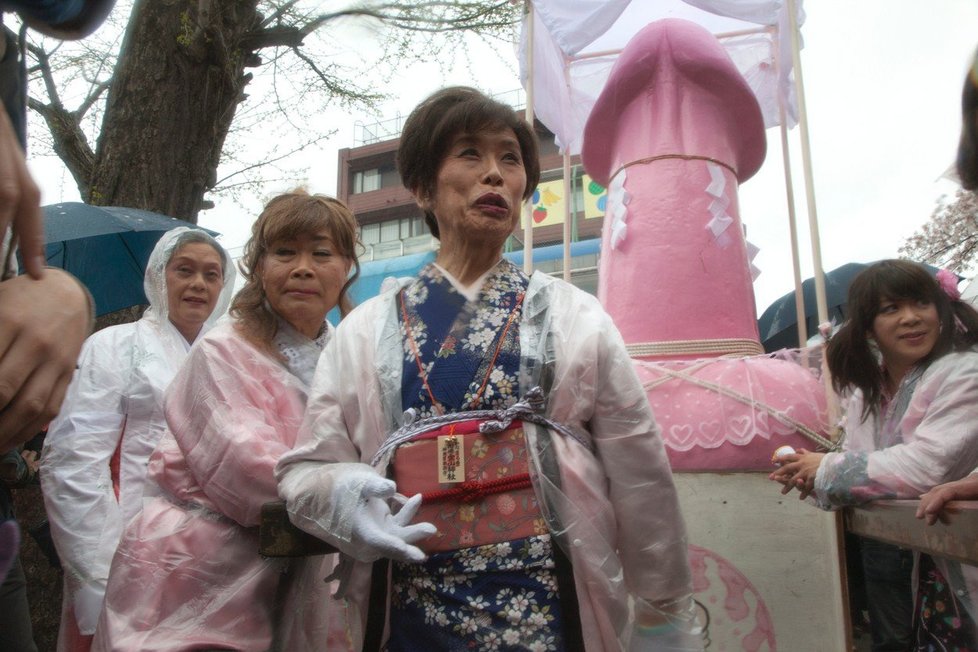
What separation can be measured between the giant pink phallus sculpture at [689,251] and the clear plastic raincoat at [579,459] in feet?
4.55

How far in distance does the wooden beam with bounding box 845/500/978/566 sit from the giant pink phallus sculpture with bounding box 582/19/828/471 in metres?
0.75

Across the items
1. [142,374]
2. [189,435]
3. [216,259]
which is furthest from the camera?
[216,259]

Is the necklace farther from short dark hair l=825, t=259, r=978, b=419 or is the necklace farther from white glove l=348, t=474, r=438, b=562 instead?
short dark hair l=825, t=259, r=978, b=419

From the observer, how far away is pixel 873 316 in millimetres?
2521

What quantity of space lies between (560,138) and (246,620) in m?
3.73

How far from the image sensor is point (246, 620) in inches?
65.9

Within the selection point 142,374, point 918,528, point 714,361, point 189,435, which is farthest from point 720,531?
point 142,374

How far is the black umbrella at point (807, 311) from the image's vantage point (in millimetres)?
7141

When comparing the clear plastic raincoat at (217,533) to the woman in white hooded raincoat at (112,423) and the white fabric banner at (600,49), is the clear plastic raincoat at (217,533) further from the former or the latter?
the white fabric banner at (600,49)

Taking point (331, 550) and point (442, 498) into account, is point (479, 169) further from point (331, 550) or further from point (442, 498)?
point (331, 550)

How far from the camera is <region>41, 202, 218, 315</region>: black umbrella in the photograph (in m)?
3.56

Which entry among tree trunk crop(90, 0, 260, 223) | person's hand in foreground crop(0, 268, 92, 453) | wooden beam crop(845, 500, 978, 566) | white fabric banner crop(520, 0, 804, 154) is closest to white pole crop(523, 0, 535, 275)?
white fabric banner crop(520, 0, 804, 154)

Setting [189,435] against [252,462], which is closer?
[252,462]

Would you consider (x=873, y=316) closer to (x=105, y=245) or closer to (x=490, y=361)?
(x=490, y=361)
